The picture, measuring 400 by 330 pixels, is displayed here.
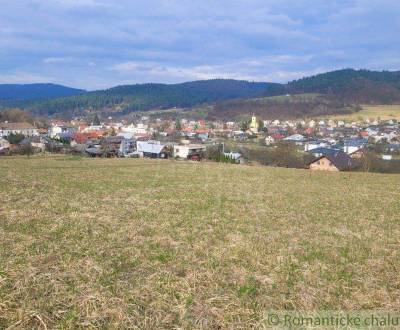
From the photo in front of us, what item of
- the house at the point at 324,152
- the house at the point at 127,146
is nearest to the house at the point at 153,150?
the house at the point at 127,146

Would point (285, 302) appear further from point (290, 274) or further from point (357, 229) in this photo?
point (357, 229)

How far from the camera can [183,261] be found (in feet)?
25.7

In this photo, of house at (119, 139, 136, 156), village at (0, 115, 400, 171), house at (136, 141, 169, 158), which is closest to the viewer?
village at (0, 115, 400, 171)

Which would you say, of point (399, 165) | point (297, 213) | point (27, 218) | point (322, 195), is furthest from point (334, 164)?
point (27, 218)

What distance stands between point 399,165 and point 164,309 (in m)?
59.4

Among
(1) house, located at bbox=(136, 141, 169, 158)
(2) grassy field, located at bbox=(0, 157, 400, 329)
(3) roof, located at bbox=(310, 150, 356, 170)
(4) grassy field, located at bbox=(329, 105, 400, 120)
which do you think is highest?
(4) grassy field, located at bbox=(329, 105, 400, 120)

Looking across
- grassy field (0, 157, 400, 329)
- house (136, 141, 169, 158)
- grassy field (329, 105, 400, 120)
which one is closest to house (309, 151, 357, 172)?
house (136, 141, 169, 158)

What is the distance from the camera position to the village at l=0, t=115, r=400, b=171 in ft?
208

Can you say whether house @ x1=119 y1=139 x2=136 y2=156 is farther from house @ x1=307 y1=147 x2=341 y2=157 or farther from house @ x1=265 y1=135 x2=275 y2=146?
house @ x1=307 y1=147 x2=341 y2=157

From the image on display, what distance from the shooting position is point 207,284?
6.60 m

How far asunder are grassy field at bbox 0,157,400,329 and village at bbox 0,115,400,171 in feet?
136

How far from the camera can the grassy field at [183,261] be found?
219 inches

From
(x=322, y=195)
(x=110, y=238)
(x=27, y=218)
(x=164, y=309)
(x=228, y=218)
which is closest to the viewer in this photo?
(x=164, y=309)

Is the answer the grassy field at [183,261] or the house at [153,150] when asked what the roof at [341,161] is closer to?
the house at [153,150]
